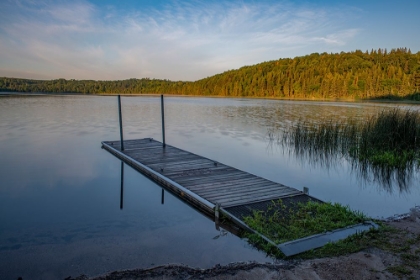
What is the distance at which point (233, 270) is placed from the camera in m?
2.58

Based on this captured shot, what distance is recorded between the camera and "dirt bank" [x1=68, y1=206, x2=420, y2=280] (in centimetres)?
241

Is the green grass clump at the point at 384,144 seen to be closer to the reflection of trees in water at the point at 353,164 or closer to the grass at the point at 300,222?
the reflection of trees in water at the point at 353,164

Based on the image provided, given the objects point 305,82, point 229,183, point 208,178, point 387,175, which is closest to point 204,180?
point 208,178

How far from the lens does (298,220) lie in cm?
338

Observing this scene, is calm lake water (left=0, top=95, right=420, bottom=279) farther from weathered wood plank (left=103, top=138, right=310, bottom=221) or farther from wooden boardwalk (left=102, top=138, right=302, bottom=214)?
weathered wood plank (left=103, top=138, right=310, bottom=221)

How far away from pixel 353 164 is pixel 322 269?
5219mm

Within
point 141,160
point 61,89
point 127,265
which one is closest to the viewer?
point 127,265

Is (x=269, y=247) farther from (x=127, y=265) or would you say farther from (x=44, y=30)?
(x=44, y=30)

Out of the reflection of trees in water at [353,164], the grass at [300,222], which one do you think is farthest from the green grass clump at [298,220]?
the reflection of trees in water at [353,164]

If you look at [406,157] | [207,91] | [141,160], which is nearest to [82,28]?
[141,160]

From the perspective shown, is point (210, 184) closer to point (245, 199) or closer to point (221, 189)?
point (221, 189)

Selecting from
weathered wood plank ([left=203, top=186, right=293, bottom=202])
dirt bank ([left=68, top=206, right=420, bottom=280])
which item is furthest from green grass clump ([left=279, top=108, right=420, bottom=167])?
dirt bank ([left=68, top=206, right=420, bottom=280])

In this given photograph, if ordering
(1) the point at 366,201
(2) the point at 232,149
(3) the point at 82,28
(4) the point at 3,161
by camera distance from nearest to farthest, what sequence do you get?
(1) the point at 366,201 → (4) the point at 3,161 → (2) the point at 232,149 → (3) the point at 82,28

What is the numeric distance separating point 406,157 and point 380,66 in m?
52.0
